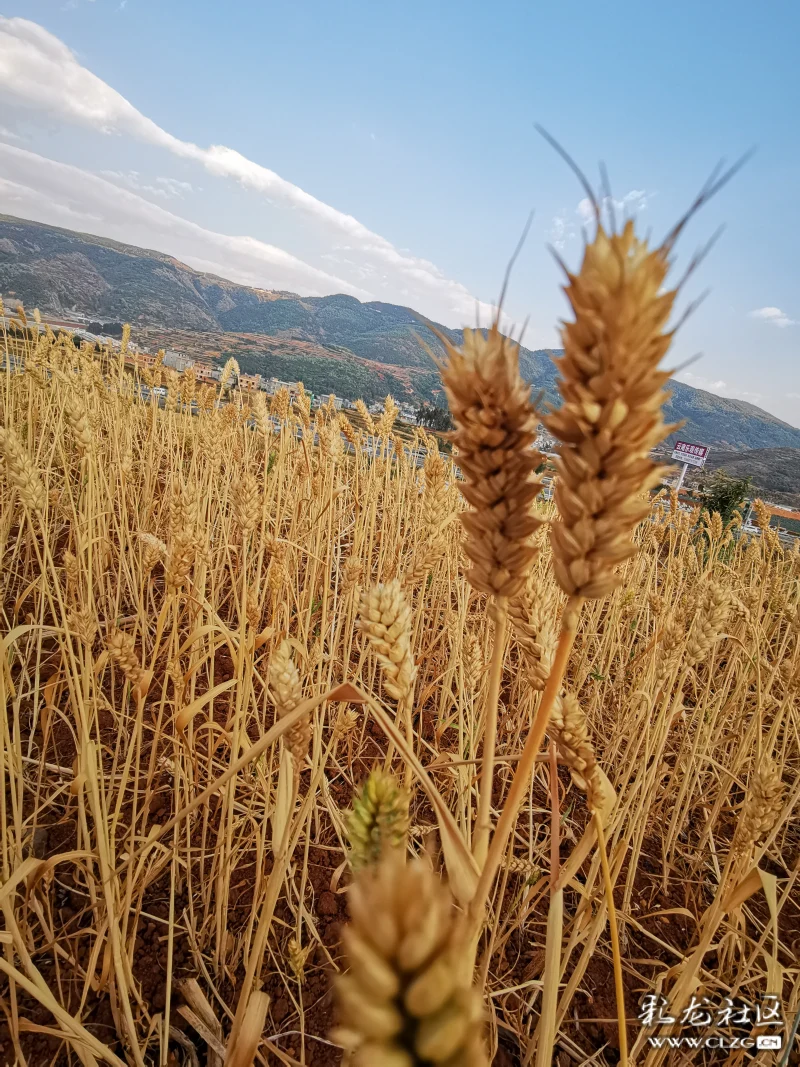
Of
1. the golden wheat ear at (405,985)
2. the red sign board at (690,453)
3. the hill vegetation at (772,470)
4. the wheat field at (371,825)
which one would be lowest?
the wheat field at (371,825)

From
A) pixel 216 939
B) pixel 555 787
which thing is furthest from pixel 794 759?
pixel 216 939

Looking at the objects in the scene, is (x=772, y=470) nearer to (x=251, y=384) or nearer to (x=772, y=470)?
(x=772, y=470)

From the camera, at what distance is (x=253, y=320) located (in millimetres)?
101812

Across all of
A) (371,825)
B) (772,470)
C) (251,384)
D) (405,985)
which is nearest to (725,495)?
(251,384)

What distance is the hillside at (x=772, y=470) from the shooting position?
110 ft

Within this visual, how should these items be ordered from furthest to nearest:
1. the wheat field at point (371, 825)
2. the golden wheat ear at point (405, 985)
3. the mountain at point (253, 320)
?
1. the mountain at point (253, 320)
2. the wheat field at point (371, 825)
3. the golden wheat ear at point (405, 985)

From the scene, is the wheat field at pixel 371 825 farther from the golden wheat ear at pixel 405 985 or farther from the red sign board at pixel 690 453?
the red sign board at pixel 690 453

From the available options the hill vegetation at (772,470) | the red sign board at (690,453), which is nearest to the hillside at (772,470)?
the hill vegetation at (772,470)

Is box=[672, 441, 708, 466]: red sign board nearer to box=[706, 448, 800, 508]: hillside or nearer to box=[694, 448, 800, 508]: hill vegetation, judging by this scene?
box=[694, 448, 800, 508]: hill vegetation

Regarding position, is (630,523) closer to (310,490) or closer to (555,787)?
(555,787)

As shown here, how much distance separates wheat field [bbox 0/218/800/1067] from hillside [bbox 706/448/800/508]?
120 feet

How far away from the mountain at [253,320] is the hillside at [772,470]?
15246 mm

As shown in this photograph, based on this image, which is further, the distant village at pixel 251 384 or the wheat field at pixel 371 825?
the distant village at pixel 251 384

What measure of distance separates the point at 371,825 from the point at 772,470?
51.1m
